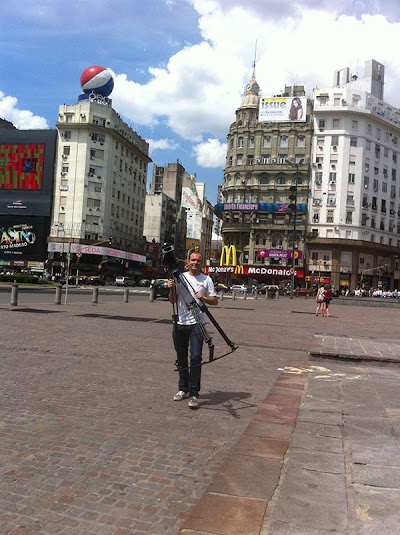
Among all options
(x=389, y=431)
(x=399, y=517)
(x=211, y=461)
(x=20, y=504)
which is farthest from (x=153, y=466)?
(x=389, y=431)

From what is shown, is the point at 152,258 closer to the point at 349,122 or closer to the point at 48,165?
the point at 48,165

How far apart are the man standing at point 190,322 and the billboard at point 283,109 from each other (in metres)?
79.1

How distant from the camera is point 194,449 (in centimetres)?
411

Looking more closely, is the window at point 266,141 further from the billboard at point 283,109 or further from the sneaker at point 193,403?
the sneaker at point 193,403

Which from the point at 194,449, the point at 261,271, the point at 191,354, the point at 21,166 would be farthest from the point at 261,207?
the point at 194,449

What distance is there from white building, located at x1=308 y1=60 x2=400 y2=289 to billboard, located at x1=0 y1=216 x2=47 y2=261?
41.3 m

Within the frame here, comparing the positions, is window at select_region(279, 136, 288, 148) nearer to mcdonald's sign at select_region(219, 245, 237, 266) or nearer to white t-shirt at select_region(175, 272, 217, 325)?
mcdonald's sign at select_region(219, 245, 237, 266)

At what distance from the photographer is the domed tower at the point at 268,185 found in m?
78.2

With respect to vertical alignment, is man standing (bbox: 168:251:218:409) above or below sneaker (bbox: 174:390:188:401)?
above

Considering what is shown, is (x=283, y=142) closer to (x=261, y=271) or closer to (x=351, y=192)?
(x=351, y=192)

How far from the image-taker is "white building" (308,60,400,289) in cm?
7512

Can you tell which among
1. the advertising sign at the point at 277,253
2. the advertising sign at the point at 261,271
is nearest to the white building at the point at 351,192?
the advertising sign at the point at 277,253

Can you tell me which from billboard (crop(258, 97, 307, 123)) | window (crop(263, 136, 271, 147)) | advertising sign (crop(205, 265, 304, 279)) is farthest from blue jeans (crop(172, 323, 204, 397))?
billboard (crop(258, 97, 307, 123))

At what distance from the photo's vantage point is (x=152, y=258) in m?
99.1
